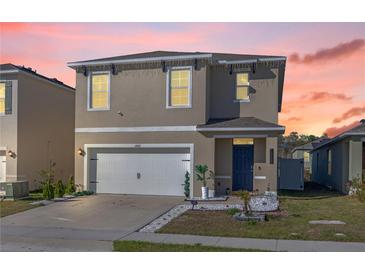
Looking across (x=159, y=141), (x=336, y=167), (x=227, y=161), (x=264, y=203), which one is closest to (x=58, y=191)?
(x=159, y=141)

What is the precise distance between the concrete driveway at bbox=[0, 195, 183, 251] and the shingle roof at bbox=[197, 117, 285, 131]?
11.3ft

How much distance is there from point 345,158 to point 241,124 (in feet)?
21.3

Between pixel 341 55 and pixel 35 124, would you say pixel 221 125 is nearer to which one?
pixel 341 55

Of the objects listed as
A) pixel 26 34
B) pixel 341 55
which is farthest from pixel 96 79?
pixel 341 55

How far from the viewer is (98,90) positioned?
693 inches

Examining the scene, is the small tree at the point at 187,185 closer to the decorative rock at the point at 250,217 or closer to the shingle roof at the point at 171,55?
the decorative rock at the point at 250,217

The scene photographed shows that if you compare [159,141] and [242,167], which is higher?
[159,141]

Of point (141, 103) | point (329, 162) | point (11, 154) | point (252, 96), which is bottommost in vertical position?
point (329, 162)

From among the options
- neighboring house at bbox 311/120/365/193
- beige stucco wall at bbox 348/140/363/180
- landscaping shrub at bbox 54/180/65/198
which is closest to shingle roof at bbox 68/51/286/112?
neighboring house at bbox 311/120/365/193

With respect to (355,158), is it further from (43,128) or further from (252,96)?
(43,128)

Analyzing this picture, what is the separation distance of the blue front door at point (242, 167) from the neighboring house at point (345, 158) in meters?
4.66

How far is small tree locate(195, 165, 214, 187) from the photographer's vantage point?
50.9ft

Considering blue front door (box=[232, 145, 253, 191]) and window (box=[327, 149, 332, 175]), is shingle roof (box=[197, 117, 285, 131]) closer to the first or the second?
blue front door (box=[232, 145, 253, 191])

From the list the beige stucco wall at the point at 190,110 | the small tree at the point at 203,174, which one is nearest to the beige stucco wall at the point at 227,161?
the beige stucco wall at the point at 190,110
